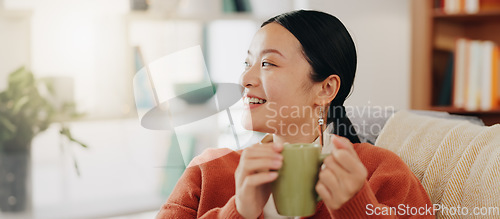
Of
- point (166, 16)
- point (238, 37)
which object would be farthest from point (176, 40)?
point (238, 37)

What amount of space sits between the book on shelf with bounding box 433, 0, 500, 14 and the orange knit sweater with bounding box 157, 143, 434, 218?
1.53 m

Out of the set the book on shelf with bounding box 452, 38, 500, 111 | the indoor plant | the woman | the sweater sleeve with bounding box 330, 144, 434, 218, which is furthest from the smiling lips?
the book on shelf with bounding box 452, 38, 500, 111

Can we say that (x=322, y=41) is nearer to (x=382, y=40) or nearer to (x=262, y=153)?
(x=262, y=153)

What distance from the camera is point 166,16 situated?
7.01 ft

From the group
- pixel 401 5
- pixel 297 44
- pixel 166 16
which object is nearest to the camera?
pixel 297 44

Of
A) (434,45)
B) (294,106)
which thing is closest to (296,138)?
(294,106)

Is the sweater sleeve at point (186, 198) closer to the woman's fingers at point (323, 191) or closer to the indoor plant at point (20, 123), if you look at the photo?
the woman's fingers at point (323, 191)

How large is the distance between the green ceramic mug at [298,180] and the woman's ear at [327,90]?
0.36 meters

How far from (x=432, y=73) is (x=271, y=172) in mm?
1932

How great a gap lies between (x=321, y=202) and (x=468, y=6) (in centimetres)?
169

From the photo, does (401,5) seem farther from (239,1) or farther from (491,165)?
(491,165)

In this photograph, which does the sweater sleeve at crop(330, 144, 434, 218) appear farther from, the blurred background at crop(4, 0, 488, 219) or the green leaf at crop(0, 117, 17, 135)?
the green leaf at crop(0, 117, 17, 135)

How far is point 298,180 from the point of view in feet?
2.03

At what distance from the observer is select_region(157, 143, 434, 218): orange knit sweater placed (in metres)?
0.74
